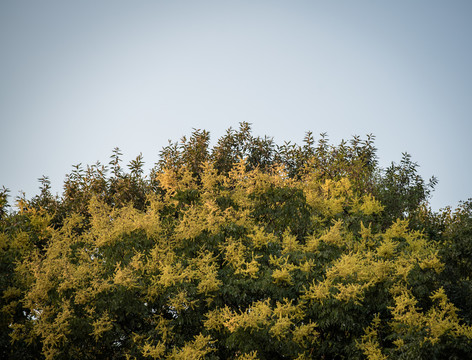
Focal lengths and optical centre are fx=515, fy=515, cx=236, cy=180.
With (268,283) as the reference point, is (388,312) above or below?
below

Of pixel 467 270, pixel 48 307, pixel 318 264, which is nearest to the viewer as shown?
pixel 48 307

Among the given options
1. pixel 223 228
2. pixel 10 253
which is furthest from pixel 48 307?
pixel 223 228

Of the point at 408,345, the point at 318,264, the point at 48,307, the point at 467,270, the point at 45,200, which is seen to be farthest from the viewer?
the point at 45,200

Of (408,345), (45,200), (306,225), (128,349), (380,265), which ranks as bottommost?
(408,345)

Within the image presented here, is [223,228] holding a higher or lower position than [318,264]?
higher

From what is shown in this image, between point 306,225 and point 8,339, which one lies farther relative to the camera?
point 306,225

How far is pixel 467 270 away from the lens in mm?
14586

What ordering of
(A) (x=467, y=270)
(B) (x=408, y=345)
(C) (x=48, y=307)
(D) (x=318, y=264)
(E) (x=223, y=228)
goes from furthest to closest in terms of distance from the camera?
(A) (x=467, y=270) → (E) (x=223, y=228) → (D) (x=318, y=264) → (C) (x=48, y=307) → (B) (x=408, y=345)

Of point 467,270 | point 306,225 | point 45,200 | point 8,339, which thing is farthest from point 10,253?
point 467,270

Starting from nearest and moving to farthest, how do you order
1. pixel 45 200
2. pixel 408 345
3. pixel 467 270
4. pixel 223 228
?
pixel 408 345 → pixel 223 228 → pixel 467 270 → pixel 45 200

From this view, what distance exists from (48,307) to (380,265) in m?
7.60

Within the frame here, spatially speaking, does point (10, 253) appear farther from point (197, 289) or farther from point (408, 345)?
point (408, 345)

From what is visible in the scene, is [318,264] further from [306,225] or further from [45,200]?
[45,200]

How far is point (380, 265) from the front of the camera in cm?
1180
